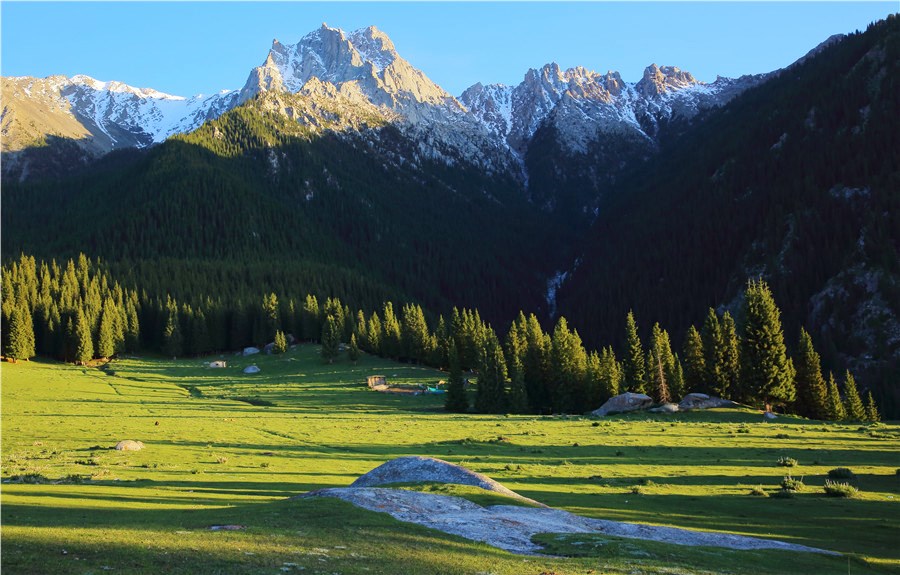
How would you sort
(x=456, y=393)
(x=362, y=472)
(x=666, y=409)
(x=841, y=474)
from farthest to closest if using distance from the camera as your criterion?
(x=456, y=393) → (x=666, y=409) → (x=362, y=472) → (x=841, y=474)

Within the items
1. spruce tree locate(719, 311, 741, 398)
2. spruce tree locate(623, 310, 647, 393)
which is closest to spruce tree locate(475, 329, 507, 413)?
spruce tree locate(623, 310, 647, 393)

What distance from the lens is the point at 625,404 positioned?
85688mm

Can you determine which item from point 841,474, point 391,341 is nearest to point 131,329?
point 391,341

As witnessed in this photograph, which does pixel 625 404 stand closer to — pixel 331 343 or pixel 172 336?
pixel 331 343

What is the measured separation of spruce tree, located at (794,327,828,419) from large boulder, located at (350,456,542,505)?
239ft

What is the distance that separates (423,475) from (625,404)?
58.3 m

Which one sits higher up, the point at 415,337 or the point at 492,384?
the point at 415,337

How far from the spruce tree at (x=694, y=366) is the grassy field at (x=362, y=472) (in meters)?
17.5

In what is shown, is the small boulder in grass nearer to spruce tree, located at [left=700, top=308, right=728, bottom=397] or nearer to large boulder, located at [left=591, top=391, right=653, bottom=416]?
large boulder, located at [left=591, top=391, right=653, bottom=416]

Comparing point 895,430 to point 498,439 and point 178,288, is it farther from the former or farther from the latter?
point 178,288

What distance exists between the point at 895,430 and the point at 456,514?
184ft

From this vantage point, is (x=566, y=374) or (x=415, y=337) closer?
(x=566, y=374)

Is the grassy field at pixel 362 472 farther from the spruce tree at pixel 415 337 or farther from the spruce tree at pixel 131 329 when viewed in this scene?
the spruce tree at pixel 131 329

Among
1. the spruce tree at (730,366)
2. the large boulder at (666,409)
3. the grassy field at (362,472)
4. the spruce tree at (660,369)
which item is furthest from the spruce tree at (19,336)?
the spruce tree at (730,366)
